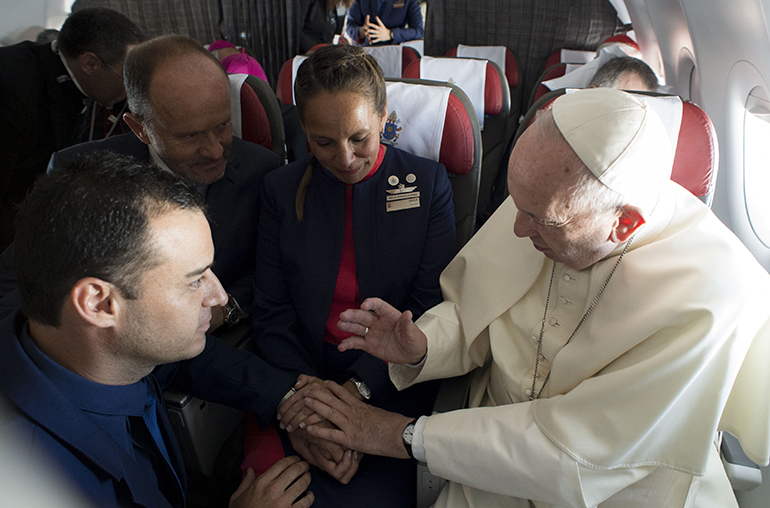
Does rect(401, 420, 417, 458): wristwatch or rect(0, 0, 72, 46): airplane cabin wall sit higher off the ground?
rect(0, 0, 72, 46): airplane cabin wall

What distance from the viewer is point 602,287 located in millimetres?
1263

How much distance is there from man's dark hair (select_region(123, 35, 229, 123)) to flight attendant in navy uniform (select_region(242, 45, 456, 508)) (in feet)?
1.64

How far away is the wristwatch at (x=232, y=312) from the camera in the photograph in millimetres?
1755

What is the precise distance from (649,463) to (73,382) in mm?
1345

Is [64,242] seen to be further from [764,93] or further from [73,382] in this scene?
[764,93]

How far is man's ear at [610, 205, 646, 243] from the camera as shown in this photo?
1.10 metres

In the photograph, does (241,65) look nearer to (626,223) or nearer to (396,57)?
(396,57)

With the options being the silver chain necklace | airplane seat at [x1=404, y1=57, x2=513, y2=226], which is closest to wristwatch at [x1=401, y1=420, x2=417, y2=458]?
the silver chain necklace

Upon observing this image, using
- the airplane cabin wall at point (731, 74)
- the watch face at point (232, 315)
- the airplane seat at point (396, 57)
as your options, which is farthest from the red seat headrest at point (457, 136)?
the airplane seat at point (396, 57)

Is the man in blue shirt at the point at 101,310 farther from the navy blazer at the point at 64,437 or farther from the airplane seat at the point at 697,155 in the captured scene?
the airplane seat at the point at 697,155

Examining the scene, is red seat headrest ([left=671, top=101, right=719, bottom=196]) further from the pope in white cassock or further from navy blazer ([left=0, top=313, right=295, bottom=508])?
navy blazer ([left=0, top=313, right=295, bottom=508])

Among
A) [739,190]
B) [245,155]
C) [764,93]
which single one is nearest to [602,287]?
[245,155]

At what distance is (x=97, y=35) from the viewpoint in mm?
2691

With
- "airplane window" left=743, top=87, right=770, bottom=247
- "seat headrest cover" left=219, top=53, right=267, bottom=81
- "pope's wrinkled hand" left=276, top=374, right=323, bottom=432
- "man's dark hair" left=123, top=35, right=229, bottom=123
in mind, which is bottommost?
"pope's wrinkled hand" left=276, top=374, right=323, bottom=432
